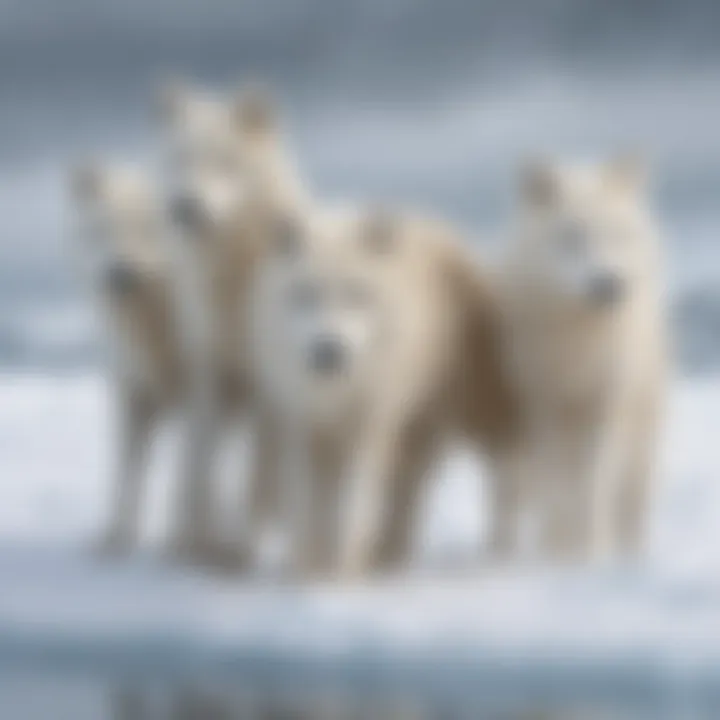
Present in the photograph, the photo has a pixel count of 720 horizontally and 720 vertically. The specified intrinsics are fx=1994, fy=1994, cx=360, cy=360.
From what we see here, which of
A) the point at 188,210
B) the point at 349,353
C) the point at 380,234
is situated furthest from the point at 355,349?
the point at 188,210

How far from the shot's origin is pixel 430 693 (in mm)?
3875

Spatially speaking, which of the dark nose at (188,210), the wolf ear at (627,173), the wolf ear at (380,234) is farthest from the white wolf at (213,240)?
the wolf ear at (627,173)

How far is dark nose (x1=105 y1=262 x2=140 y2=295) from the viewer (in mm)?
4918

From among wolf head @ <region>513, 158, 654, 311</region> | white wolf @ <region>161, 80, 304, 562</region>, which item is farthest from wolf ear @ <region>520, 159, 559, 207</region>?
white wolf @ <region>161, 80, 304, 562</region>

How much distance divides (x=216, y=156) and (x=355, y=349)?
681 millimetres

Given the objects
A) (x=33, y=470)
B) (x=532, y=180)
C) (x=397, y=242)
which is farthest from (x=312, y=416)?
(x=33, y=470)

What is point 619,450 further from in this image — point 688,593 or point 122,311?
point 122,311

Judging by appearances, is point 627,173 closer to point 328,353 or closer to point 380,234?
point 380,234

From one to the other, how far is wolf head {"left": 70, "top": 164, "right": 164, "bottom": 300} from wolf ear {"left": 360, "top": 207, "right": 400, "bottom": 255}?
0.65 m

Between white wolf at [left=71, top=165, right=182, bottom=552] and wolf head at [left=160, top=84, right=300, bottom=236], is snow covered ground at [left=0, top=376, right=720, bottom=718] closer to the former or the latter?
white wolf at [left=71, top=165, right=182, bottom=552]

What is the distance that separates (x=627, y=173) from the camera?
4762 millimetres

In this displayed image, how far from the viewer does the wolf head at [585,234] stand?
15.1 feet

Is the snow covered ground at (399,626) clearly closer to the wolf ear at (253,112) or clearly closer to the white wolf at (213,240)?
the white wolf at (213,240)

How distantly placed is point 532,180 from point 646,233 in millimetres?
307
